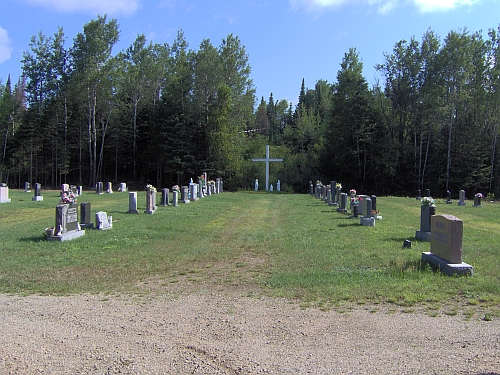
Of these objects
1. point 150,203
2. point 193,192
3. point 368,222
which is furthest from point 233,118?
point 368,222

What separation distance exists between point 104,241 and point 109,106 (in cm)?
3469

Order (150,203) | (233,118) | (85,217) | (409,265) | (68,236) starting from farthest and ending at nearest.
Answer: (233,118) < (150,203) < (85,217) < (68,236) < (409,265)

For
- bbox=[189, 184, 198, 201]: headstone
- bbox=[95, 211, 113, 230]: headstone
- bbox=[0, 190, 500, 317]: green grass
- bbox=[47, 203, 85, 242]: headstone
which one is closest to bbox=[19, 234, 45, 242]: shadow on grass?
bbox=[0, 190, 500, 317]: green grass

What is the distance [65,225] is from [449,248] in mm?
8702

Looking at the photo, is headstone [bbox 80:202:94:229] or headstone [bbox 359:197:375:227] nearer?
headstone [bbox 80:202:94:229]

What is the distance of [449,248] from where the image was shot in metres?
6.84

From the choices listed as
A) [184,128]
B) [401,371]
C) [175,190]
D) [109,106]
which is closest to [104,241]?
[401,371]

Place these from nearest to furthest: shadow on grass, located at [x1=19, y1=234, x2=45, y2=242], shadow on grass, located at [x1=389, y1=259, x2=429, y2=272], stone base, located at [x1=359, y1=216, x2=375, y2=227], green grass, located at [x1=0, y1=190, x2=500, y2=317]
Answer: green grass, located at [x1=0, y1=190, x2=500, y2=317] < shadow on grass, located at [x1=389, y1=259, x2=429, y2=272] < shadow on grass, located at [x1=19, y1=234, x2=45, y2=242] < stone base, located at [x1=359, y1=216, x2=375, y2=227]

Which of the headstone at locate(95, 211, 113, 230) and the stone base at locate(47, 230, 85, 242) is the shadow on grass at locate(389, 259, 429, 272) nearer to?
the stone base at locate(47, 230, 85, 242)

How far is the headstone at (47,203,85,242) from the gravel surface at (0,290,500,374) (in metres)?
4.81

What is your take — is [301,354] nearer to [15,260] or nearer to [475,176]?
[15,260]

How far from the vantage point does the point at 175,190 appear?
21078 millimetres

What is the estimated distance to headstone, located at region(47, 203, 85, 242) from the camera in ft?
33.6

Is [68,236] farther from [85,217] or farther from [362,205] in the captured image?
[362,205]
